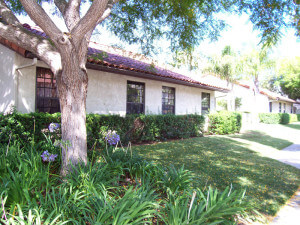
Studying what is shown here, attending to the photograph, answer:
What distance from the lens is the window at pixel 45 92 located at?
7.29 m

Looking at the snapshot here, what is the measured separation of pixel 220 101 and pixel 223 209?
2728 cm

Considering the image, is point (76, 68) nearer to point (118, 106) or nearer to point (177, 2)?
point (177, 2)

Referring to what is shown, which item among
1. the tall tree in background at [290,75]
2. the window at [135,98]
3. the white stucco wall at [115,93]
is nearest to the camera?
the white stucco wall at [115,93]

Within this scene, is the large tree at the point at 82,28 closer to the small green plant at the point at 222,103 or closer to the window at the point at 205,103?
the window at the point at 205,103

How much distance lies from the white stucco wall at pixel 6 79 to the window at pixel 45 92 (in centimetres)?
77

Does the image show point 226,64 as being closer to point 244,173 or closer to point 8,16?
point 244,173

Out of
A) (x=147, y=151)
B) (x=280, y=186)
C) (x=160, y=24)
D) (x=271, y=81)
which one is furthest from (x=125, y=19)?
(x=271, y=81)

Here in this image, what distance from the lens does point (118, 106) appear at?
9.73 meters

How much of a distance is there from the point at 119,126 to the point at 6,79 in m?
4.07

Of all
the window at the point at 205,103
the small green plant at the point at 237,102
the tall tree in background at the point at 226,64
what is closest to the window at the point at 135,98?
the window at the point at 205,103

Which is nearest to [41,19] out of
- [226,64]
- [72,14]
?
[72,14]

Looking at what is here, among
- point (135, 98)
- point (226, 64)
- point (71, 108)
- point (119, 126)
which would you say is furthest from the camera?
point (226, 64)

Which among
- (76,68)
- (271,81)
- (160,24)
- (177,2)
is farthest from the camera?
(271,81)

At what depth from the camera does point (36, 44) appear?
3736 millimetres
